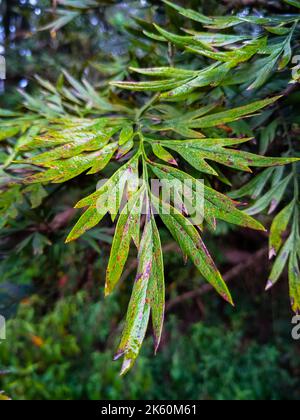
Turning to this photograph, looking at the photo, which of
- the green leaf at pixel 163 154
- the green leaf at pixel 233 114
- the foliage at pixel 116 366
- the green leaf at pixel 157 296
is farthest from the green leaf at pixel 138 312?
the foliage at pixel 116 366

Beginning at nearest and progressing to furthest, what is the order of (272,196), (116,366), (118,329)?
(272,196) → (118,329) → (116,366)

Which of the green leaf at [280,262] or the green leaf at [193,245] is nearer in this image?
the green leaf at [193,245]

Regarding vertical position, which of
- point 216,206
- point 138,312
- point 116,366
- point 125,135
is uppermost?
point 125,135

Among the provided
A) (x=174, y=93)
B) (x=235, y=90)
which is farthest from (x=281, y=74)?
(x=174, y=93)

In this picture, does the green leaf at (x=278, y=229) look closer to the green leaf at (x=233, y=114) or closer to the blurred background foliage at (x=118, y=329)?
the green leaf at (x=233, y=114)

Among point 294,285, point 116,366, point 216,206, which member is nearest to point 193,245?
point 216,206

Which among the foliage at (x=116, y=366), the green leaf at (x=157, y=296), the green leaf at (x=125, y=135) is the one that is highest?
the green leaf at (x=125, y=135)

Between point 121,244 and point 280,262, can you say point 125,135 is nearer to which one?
point 121,244

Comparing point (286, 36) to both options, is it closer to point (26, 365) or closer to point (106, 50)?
point (106, 50)
